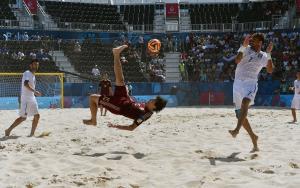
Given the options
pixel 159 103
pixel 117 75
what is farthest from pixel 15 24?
pixel 159 103

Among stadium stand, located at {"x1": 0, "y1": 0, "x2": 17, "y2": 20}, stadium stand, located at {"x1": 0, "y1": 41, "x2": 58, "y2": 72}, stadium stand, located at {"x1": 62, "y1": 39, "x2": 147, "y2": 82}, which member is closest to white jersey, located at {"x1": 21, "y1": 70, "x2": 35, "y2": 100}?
stadium stand, located at {"x1": 0, "y1": 41, "x2": 58, "y2": 72}

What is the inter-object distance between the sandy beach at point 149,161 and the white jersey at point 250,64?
122 cm

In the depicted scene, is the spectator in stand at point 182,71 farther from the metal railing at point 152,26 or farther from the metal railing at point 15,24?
the metal railing at point 15,24

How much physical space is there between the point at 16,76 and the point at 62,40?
7.17 m

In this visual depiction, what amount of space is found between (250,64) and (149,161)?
7.52 ft

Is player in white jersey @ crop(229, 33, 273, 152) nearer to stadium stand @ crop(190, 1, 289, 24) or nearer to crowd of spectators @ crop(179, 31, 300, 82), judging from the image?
crowd of spectators @ crop(179, 31, 300, 82)

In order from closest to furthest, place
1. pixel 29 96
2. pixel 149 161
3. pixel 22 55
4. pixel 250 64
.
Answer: pixel 149 161
pixel 250 64
pixel 29 96
pixel 22 55

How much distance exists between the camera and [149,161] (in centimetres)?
686

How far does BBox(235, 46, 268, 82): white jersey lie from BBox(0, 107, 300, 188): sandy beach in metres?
1.22

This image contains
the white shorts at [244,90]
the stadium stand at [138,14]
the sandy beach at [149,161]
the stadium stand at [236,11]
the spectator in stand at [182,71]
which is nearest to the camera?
the sandy beach at [149,161]

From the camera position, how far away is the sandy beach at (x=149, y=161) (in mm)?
5520

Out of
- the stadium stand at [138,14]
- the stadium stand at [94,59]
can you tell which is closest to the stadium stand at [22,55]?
the stadium stand at [94,59]

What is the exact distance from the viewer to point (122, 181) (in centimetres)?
557

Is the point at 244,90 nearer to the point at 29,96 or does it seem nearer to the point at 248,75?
the point at 248,75
